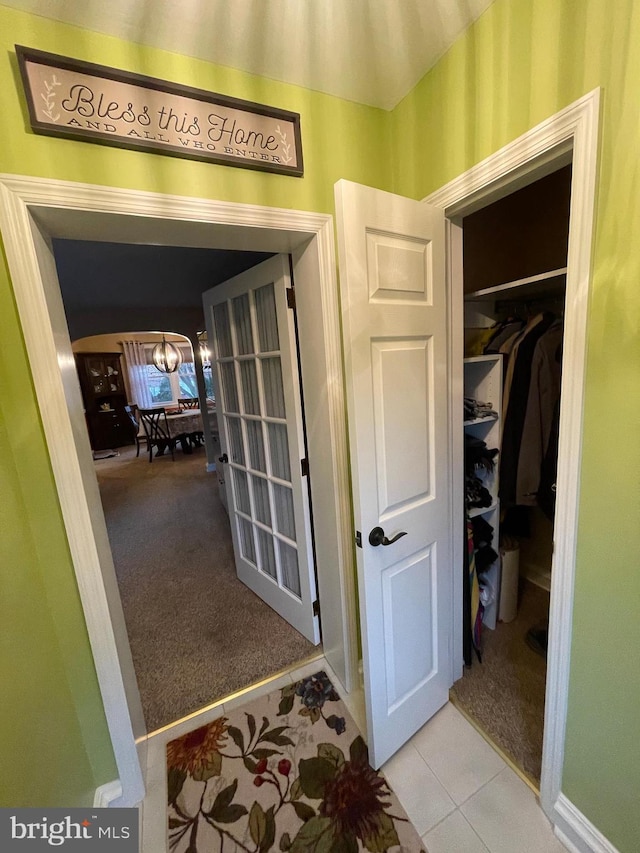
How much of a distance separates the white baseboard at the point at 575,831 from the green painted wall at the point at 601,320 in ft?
0.09

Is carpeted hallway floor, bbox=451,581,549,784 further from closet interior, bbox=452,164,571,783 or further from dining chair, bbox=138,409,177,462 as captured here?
dining chair, bbox=138,409,177,462

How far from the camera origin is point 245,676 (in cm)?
185

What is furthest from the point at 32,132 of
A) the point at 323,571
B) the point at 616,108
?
the point at 323,571

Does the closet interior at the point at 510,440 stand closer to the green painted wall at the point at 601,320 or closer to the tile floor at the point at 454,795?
the tile floor at the point at 454,795

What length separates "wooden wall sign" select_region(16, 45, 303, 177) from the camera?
948 millimetres

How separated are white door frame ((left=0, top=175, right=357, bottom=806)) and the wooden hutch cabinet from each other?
7093 mm

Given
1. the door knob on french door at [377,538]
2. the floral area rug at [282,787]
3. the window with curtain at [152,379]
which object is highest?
the window with curtain at [152,379]

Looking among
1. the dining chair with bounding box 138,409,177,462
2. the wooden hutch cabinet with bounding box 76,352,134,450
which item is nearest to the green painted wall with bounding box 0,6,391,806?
the dining chair with bounding box 138,409,177,462

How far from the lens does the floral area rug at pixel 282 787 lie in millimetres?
1186

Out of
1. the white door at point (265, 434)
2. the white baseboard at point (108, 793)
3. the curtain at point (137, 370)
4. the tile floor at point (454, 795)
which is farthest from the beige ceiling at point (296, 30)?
the curtain at point (137, 370)

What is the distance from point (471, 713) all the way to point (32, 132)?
2.56 metres

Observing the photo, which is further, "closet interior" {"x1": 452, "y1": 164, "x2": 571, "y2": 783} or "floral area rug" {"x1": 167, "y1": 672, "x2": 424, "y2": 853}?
"closet interior" {"x1": 452, "y1": 164, "x2": 571, "y2": 783}

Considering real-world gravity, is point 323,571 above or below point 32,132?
below

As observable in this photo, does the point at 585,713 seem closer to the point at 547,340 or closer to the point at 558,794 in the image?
the point at 558,794
